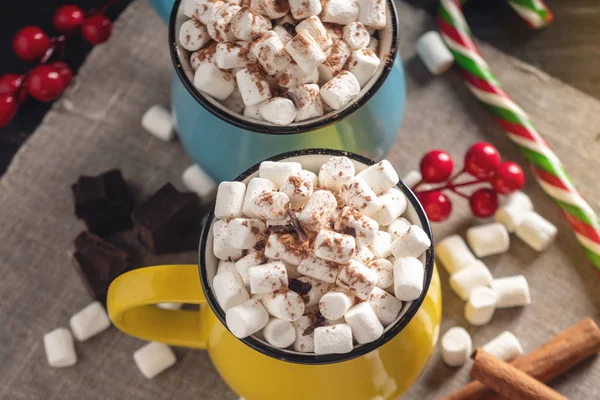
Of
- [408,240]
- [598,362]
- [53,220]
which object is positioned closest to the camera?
[408,240]

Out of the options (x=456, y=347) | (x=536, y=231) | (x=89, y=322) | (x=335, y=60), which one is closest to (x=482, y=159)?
(x=536, y=231)

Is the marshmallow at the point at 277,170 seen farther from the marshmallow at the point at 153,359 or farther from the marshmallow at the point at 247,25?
the marshmallow at the point at 153,359

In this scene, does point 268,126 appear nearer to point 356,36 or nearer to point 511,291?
point 356,36

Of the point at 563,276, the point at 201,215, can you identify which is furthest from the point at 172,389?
the point at 563,276

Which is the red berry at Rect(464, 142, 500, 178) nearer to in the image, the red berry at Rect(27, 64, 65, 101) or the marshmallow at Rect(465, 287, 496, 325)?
the marshmallow at Rect(465, 287, 496, 325)

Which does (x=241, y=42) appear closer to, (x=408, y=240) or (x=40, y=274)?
(x=408, y=240)

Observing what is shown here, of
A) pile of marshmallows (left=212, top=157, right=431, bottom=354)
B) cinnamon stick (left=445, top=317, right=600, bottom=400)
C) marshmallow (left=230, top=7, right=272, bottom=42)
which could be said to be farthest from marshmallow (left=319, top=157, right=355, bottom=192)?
cinnamon stick (left=445, top=317, right=600, bottom=400)

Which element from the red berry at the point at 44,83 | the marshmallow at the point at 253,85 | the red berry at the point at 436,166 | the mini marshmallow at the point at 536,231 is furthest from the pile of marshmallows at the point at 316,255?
the red berry at the point at 44,83
